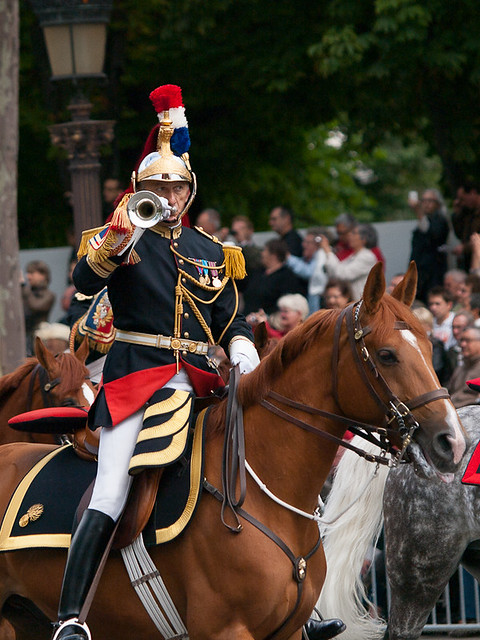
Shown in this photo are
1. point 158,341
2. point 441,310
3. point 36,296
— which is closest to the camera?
point 158,341

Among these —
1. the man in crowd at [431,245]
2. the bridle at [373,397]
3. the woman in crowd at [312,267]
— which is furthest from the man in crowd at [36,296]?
the bridle at [373,397]

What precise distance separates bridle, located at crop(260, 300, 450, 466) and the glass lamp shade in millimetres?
5890

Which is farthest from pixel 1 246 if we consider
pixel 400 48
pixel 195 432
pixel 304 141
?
pixel 304 141

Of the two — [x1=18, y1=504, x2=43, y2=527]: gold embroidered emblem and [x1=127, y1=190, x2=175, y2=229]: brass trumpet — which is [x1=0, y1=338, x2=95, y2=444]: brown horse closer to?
[x1=18, y1=504, x2=43, y2=527]: gold embroidered emblem

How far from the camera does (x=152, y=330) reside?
5.58 meters

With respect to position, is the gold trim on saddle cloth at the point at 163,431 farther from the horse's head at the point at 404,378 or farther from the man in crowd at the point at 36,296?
the man in crowd at the point at 36,296

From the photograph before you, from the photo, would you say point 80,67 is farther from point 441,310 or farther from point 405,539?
point 405,539

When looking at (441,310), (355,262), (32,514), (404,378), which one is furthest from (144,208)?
(355,262)

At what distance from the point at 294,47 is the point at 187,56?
2.53 meters

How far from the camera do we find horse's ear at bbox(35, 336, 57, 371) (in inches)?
290

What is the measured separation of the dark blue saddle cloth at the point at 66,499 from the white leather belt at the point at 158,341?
0.33 m

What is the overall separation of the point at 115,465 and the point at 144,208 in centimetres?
118

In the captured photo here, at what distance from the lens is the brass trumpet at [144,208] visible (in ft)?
16.3

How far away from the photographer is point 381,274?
4980 millimetres
